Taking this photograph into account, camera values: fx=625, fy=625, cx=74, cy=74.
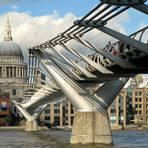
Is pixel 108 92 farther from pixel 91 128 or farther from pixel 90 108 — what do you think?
pixel 91 128

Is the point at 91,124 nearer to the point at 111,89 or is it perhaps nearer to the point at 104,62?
the point at 111,89

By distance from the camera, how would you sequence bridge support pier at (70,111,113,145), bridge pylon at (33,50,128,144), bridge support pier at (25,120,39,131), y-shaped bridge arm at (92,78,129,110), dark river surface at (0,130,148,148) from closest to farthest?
bridge support pier at (70,111,113,145), bridge pylon at (33,50,128,144), y-shaped bridge arm at (92,78,129,110), dark river surface at (0,130,148,148), bridge support pier at (25,120,39,131)

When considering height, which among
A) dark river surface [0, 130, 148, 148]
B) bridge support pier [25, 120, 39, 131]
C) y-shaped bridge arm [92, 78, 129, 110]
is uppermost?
y-shaped bridge arm [92, 78, 129, 110]

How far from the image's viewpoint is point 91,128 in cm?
6028

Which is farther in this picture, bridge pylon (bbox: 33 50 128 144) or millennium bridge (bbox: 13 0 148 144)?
bridge pylon (bbox: 33 50 128 144)

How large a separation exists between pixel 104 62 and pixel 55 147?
15.1 metres

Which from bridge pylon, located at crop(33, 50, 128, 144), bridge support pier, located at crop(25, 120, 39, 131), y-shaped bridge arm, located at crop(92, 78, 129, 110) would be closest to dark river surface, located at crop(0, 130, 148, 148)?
bridge pylon, located at crop(33, 50, 128, 144)

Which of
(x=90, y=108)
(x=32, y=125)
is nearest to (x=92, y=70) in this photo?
(x=90, y=108)

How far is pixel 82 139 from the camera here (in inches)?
2386

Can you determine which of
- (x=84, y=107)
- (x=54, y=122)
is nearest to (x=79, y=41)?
(x=84, y=107)

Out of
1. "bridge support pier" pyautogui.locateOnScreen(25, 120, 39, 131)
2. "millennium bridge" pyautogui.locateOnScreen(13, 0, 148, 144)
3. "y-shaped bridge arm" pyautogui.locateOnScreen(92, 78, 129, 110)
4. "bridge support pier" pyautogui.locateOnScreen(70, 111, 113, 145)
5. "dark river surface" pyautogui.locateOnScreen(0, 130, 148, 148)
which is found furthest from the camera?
"bridge support pier" pyautogui.locateOnScreen(25, 120, 39, 131)

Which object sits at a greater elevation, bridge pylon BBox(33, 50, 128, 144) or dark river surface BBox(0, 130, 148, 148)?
bridge pylon BBox(33, 50, 128, 144)

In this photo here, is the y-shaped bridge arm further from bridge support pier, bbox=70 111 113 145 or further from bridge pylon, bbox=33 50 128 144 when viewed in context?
bridge support pier, bbox=70 111 113 145

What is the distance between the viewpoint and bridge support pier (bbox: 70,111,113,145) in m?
60.3
